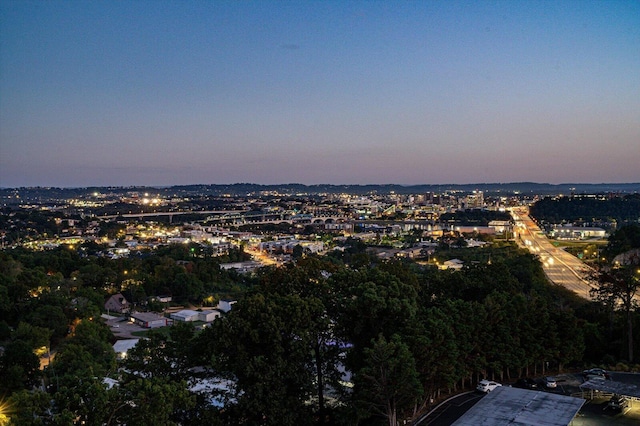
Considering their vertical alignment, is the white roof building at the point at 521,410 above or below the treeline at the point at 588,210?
below

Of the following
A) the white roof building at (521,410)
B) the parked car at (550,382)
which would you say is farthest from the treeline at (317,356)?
the white roof building at (521,410)

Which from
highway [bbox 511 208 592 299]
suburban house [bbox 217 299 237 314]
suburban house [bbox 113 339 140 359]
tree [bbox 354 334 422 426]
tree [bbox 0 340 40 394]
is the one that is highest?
tree [bbox 354 334 422 426]

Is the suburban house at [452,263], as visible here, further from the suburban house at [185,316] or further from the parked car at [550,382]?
the parked car at [550,382]

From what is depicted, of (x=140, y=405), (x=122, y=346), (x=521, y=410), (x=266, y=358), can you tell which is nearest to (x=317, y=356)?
(x=266, y=358)

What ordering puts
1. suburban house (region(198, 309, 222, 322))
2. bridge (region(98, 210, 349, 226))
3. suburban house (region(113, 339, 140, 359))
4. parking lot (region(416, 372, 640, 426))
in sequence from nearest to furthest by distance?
1. parking lot (region(416, 372, 640, 426))
2. suburban house (region(113, 339, 140, 359))
3. suburban house (region(198, 309, 222, 322))
4. bridge (region(98, 210, 349, 226))

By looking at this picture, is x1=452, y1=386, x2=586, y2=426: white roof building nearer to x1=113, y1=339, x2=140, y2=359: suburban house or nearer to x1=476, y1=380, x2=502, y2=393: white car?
x1=476, y1=380, x2=502, y2=393: white car

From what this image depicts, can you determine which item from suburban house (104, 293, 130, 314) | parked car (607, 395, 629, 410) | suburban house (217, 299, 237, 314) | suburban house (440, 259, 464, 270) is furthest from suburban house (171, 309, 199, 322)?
suburban house (440, 259, 464, 270)

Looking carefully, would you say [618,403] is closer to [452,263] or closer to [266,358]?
[266,358]
